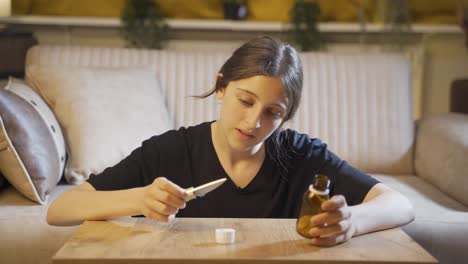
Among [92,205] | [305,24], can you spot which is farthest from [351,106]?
[92,205]

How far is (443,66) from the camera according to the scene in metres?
3.66

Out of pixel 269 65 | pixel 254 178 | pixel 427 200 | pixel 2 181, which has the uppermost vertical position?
pixel 269 65

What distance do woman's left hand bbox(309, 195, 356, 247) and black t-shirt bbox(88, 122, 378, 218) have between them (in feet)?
1.06

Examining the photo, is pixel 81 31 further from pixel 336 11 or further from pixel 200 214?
pixel 200 214

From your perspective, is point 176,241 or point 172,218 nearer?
point 176,241

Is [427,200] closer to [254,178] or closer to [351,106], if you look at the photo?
[351,106]

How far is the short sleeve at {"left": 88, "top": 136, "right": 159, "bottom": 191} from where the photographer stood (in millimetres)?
1461

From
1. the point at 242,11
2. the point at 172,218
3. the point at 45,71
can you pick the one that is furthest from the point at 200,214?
the point at 242,11

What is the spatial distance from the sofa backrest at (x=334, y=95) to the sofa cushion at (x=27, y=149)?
58 centimetres

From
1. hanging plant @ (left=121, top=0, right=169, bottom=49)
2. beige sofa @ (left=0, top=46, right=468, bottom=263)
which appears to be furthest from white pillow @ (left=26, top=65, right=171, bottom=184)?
hanging plant @ (left=121, top=0, right=169, bottom=49)

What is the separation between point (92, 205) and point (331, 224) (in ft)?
1.54

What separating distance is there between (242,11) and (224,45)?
213mm

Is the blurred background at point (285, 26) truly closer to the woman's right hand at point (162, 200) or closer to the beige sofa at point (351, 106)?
the beige sofa at point (351, 106)

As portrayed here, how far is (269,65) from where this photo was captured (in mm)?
1423
